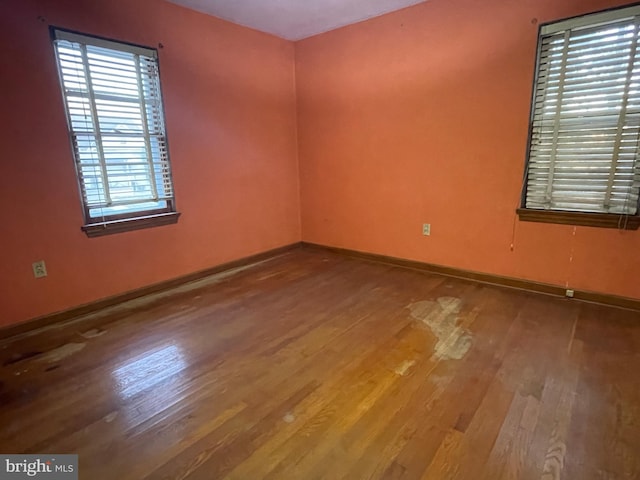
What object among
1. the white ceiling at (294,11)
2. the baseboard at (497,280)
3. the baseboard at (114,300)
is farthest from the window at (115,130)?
the baseboard at (497,280)

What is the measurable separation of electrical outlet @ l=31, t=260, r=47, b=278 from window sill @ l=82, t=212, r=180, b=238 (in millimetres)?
347

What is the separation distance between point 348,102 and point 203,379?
9.96 feet

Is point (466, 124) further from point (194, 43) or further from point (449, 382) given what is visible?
point (194, 43)

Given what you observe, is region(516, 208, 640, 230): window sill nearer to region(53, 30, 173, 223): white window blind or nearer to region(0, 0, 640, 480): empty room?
region(0, 0, 640, 480): empty room

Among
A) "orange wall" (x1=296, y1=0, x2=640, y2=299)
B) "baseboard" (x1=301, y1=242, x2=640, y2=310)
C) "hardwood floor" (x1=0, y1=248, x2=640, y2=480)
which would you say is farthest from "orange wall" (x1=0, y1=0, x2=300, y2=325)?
"baseboard" (x1=301, y1=242, x2=640, y2=310)

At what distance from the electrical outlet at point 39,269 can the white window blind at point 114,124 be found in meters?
0.43

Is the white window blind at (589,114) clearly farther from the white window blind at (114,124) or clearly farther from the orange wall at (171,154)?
the white window blind at (114,124)

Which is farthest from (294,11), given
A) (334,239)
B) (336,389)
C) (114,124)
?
(336,389)

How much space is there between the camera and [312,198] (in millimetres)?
4305

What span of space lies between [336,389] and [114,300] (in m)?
2.11

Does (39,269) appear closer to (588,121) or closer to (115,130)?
(115,130)

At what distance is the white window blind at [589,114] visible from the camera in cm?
236

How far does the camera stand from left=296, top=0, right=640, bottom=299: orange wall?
2.71m

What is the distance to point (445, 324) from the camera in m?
2.43
